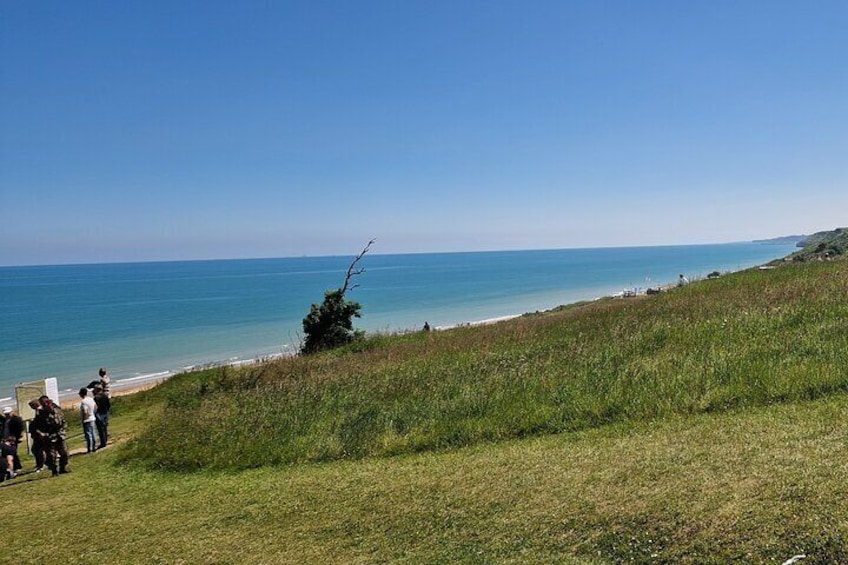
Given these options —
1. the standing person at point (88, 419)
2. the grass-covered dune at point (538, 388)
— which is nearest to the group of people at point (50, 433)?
the standing person at point (88, 419)

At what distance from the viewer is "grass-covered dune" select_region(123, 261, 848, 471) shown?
902 centimetres

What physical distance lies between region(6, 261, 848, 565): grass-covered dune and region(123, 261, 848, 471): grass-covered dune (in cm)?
5

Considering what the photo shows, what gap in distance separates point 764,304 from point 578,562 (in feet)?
40.2

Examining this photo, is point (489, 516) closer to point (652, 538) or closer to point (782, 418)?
point (652, 538)

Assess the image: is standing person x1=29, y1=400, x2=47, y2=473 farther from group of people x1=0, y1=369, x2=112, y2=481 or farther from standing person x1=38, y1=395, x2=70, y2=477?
standing person x1=38, y1=395, x2=70, y2=477

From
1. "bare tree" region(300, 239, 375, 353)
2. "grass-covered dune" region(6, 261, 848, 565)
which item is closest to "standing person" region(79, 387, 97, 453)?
"grass-covered dune" region(6, 261, 848, 565)

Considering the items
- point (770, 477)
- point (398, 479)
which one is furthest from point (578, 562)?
point (398, 479)

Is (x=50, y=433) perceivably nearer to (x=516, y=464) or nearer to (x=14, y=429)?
(x=14, y=429)

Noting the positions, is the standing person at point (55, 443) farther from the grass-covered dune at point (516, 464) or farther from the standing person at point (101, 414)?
the standing person at point (101, 414)

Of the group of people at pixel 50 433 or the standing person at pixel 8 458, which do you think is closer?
the group of people at pixel 50 433

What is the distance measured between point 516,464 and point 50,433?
10065mm

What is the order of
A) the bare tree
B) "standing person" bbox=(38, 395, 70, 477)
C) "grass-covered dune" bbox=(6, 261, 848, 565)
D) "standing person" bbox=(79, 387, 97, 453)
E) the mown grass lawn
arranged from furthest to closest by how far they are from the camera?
the bare tree, "standing person" bbox=(79, 387, 97, 453), "standing person" bbox=(38, 395, 70, 477), "grass-covered dune" bbox=(6, 261, 848, 565), the mown grass lawn

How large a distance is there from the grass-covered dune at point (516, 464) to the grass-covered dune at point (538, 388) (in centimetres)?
5

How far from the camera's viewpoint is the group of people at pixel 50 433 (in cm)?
1166
